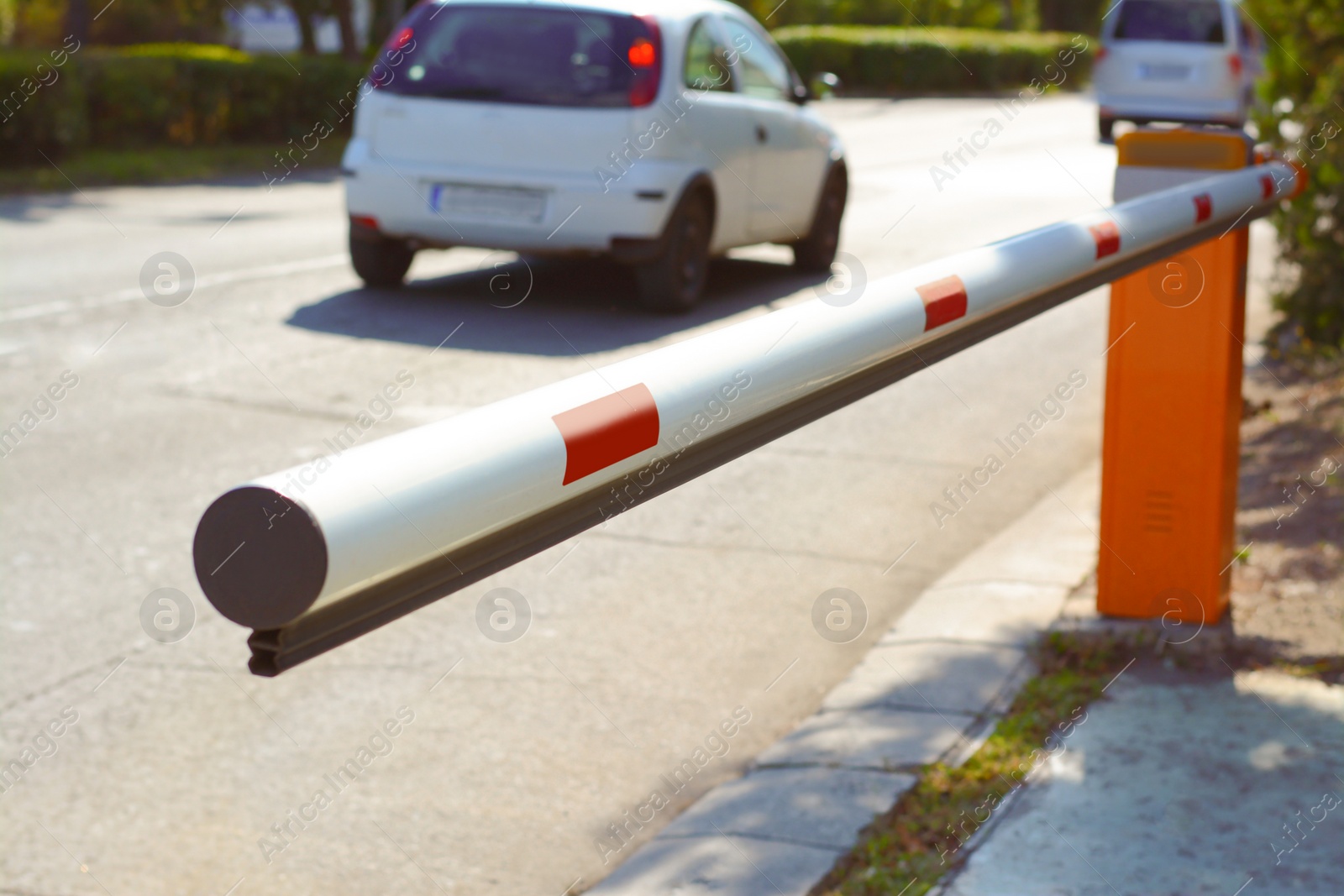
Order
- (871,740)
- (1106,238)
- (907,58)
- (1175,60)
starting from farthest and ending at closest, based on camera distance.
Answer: (907,58) → (1175,60) → (871,740) → (1106,238)

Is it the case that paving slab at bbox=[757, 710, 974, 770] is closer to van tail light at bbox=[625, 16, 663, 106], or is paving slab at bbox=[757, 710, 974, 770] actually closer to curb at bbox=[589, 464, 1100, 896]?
curb at bbox=[589, 464, 1100, 896]

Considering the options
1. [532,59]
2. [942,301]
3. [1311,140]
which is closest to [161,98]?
[532,59]

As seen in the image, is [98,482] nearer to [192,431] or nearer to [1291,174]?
[192,431]

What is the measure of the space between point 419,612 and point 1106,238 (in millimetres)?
2618

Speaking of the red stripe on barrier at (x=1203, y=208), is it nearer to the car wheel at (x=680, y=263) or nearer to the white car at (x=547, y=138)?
the white car at (x=547, y=138)

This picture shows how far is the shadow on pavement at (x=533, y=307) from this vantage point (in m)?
8.25

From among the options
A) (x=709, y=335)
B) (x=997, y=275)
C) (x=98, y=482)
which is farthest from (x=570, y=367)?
(x=709, y=335)

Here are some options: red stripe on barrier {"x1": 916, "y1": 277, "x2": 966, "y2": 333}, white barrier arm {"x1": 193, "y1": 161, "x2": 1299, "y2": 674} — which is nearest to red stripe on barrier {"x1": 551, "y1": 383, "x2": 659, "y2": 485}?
white barrier arm {"x1": 193, "y1": 161, "x2": 1299, "y2": 674}

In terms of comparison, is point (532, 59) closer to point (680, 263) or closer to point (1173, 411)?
point (680, 263)

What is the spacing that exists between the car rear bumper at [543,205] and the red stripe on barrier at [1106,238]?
597cm

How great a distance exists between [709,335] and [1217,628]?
2.59 meters

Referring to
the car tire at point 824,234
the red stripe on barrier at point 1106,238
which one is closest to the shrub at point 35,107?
the car tire at point 824,234

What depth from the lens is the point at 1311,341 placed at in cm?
770

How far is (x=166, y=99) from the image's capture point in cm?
1994
